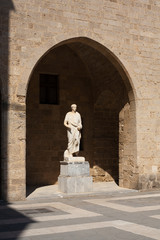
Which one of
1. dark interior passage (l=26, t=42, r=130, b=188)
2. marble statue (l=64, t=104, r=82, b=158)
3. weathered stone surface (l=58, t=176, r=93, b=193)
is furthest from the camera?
dark interior passage (l=26, t=42, r=130, b=188)

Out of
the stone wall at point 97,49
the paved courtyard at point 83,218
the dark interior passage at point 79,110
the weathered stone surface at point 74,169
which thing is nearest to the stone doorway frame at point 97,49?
the stone wall at point 97,49

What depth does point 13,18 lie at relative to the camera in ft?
30.0

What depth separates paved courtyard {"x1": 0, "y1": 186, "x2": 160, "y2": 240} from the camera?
525 centimetres

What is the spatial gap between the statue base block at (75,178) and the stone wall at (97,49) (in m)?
1.34

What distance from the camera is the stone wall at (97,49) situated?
8.94m

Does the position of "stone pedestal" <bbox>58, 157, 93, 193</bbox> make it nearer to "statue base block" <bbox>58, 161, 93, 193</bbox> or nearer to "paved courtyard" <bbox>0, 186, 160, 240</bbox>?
"statue base block" <bbox>58, 161, 93, 193</bbox>

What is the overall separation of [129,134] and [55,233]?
20.1 ft

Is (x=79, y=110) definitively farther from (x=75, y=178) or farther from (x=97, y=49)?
(x=75, y=178)

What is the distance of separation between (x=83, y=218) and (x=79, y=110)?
23.4 feet

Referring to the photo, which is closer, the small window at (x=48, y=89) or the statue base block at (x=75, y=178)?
the statue base block at (x=75, y=178)

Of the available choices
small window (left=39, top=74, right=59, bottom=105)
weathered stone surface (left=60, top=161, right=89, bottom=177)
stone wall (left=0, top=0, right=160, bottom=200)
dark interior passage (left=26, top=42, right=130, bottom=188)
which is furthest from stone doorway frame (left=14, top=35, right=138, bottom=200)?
small window (left=39, top=74, right=59, bottom=105)

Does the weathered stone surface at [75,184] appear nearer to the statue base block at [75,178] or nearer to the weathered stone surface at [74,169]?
the statue base block at [75,178]

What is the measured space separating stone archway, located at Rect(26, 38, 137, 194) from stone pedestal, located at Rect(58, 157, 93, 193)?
5.28 feet

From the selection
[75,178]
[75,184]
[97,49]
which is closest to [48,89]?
[97,49]
